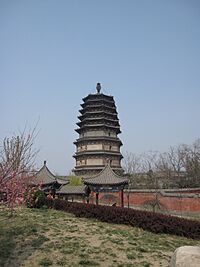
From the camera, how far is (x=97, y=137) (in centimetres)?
3650

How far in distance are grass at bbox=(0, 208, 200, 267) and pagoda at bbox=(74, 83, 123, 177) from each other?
22.4 m

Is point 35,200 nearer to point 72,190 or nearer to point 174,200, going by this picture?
point 72,190

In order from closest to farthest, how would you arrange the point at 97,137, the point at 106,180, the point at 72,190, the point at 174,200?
the point at 106,180 < the point at 174,200 < the point at 72,190 < the point at 97,137

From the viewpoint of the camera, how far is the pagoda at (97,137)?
35938 mm

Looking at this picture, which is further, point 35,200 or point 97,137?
point 97,137

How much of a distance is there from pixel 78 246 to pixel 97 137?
27.2 meters

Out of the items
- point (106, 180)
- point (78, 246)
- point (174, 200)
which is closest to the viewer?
point (78, 246)

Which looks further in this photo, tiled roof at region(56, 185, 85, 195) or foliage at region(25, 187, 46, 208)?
tiled roof at region(56, 185, 85, 195)

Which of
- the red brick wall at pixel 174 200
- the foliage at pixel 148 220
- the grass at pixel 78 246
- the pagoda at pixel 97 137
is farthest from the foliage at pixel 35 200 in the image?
the pagoda at pixel 97 137

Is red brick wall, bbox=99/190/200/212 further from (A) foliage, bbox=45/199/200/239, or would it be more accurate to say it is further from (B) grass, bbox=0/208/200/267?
(B) grass, bbox=0/208/200/267

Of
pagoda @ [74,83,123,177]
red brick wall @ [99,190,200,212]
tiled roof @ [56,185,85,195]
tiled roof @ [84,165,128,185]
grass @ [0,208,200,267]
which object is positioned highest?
pagoda @ [74,83,123,177]

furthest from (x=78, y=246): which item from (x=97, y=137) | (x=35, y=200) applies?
(x=97, y=137)

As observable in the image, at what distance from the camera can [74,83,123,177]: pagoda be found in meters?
35.9

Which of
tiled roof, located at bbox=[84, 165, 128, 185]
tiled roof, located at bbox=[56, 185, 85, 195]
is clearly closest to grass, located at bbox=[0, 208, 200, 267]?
tiled roof, located at bbox=[84, 165, 128, 185]
